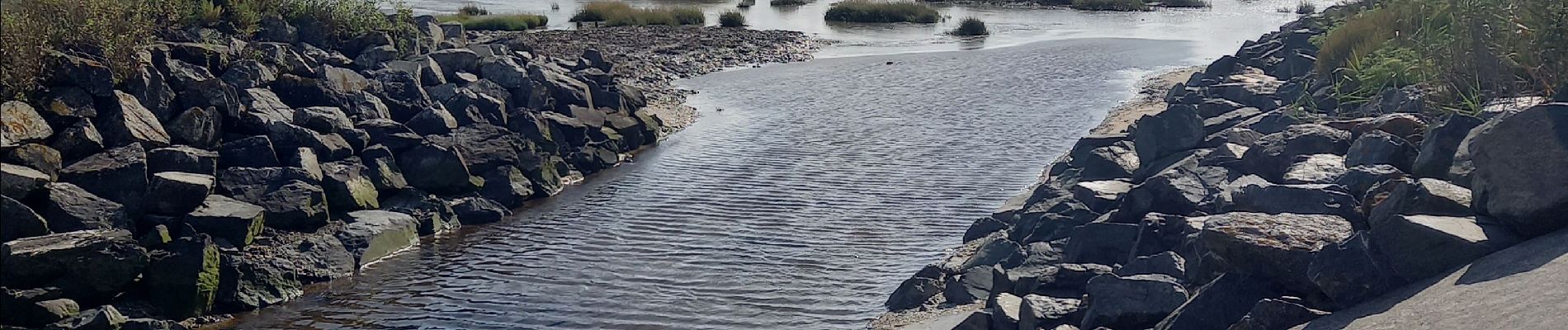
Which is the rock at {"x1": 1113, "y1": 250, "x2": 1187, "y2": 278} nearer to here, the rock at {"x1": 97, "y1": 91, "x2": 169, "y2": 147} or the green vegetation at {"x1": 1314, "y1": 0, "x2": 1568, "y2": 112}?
the green vegetation at {"x1": 1314, "y1": 0, "x2": 1568, "y2": 112}

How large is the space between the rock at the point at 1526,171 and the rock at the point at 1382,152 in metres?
2.13

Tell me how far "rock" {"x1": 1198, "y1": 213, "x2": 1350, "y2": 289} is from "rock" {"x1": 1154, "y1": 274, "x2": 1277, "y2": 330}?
0.25 feet

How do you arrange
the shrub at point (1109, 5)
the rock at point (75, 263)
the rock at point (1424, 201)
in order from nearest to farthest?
the rock at point (1424, 201), the rock at point (75, 263), the shrub at point (1109, 5)

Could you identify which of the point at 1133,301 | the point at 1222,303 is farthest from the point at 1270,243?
the point at 1133,301

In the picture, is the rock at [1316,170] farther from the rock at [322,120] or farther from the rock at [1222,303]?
the rock at [322,120]

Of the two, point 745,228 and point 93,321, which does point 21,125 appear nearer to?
point 93,321

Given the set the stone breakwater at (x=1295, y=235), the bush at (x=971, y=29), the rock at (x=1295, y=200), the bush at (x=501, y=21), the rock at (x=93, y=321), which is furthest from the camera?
the bush at (x=971, y=29)

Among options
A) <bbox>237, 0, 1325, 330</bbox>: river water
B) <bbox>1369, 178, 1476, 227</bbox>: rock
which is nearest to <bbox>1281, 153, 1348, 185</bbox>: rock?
<bbox>1369, 178, 1476, 227</bbox>: rock

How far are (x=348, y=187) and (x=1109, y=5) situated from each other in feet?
182

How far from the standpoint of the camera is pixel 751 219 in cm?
1677

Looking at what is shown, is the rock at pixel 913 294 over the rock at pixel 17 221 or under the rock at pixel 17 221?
under

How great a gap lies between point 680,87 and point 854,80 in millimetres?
4481

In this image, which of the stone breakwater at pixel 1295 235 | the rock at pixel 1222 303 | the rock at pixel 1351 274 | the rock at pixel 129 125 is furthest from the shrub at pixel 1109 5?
the rock at pixel 1351 274

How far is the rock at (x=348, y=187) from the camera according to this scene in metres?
16.0
